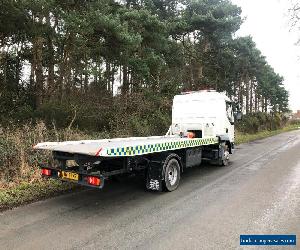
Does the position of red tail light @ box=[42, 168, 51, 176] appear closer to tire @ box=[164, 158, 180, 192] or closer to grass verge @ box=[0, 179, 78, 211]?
grass verge @ box=[0, 179, 78, 211]

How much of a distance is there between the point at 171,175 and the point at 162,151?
0.91 meters

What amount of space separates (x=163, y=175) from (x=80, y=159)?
6.97ft

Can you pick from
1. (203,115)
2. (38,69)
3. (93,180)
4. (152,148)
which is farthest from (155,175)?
(38,69)

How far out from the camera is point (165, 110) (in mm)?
17844

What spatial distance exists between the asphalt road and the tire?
208mm

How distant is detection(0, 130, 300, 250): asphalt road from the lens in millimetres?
Answer: 4613

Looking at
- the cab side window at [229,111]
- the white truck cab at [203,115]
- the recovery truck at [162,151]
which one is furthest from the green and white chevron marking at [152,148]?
the cab side window at [229,111]

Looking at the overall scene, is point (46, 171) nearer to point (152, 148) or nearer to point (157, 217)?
point (152, 148)

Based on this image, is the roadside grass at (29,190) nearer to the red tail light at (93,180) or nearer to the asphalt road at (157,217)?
the asphalt road at (157,217)

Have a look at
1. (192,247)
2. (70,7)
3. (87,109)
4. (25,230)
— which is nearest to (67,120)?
(87,109)

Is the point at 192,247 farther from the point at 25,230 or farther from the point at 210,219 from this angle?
the point at 25,230

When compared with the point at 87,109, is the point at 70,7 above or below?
above

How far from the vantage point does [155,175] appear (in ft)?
23.8

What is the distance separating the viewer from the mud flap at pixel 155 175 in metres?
7.19
